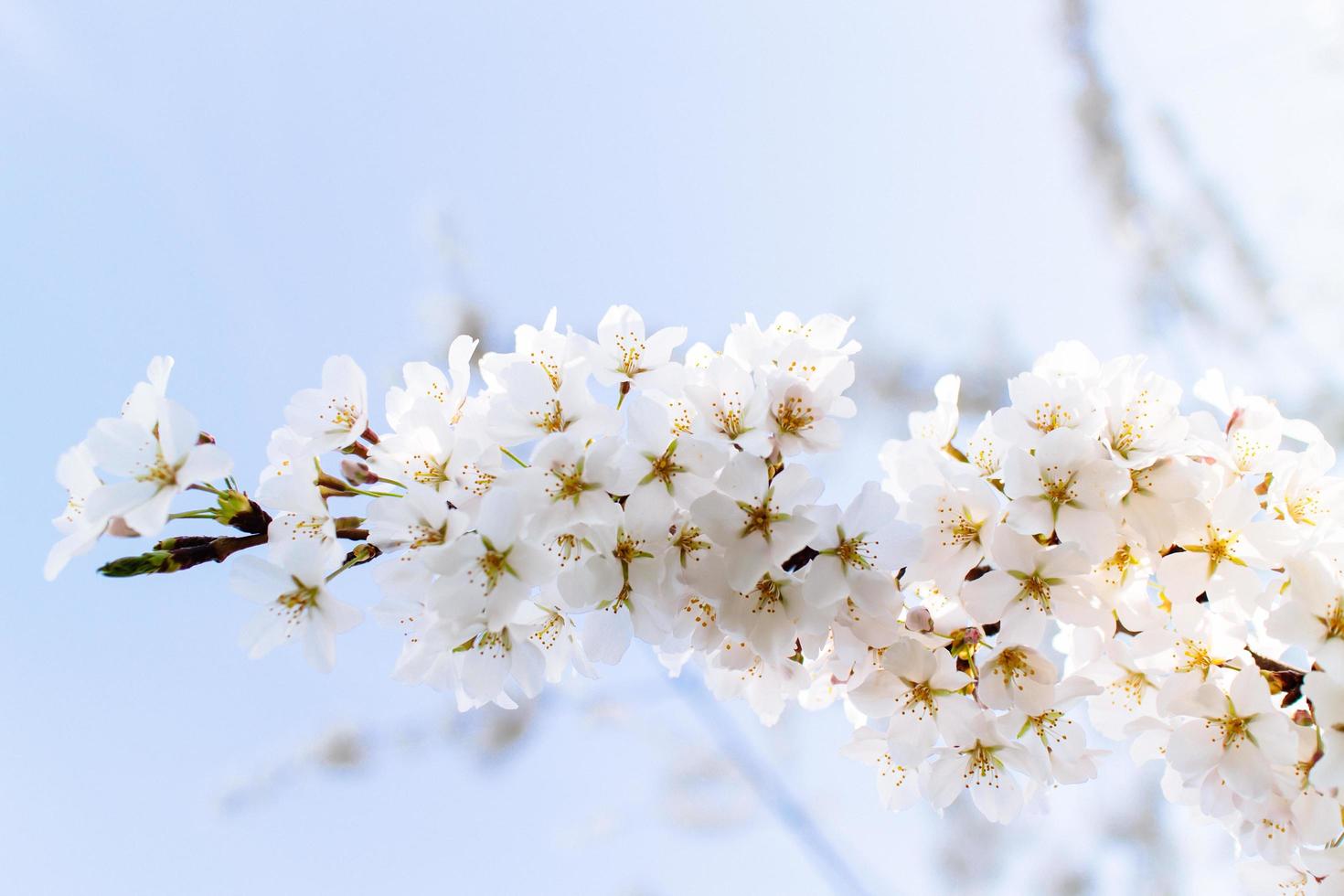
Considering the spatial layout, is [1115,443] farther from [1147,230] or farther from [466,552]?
[1147,230]

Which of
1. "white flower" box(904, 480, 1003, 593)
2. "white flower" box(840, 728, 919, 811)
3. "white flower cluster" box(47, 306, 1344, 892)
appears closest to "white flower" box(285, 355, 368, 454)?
"white flower cluster" box(47, 306, 1344, 892)

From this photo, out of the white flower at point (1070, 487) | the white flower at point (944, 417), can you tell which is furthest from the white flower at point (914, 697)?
the white flower at point (944, 417)

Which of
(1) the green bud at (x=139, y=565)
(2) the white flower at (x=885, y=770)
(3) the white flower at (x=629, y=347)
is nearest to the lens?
(1) the green bud at (x=139, y=565)

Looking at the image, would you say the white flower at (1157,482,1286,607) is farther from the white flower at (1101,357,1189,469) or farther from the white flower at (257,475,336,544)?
the white flower at (257,475,336,544)

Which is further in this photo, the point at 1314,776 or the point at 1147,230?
the point at 1147,230

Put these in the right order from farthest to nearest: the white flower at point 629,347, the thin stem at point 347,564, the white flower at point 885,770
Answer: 1. the white flower at point 885,770
2. the white flower at point 629,347
3. the thin stem at point 347,564

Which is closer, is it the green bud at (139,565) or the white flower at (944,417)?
the green bud at (139,565)

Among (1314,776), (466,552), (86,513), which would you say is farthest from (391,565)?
(1314,776)

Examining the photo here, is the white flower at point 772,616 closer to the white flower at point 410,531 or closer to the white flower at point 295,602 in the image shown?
the white flower at point 410,531
